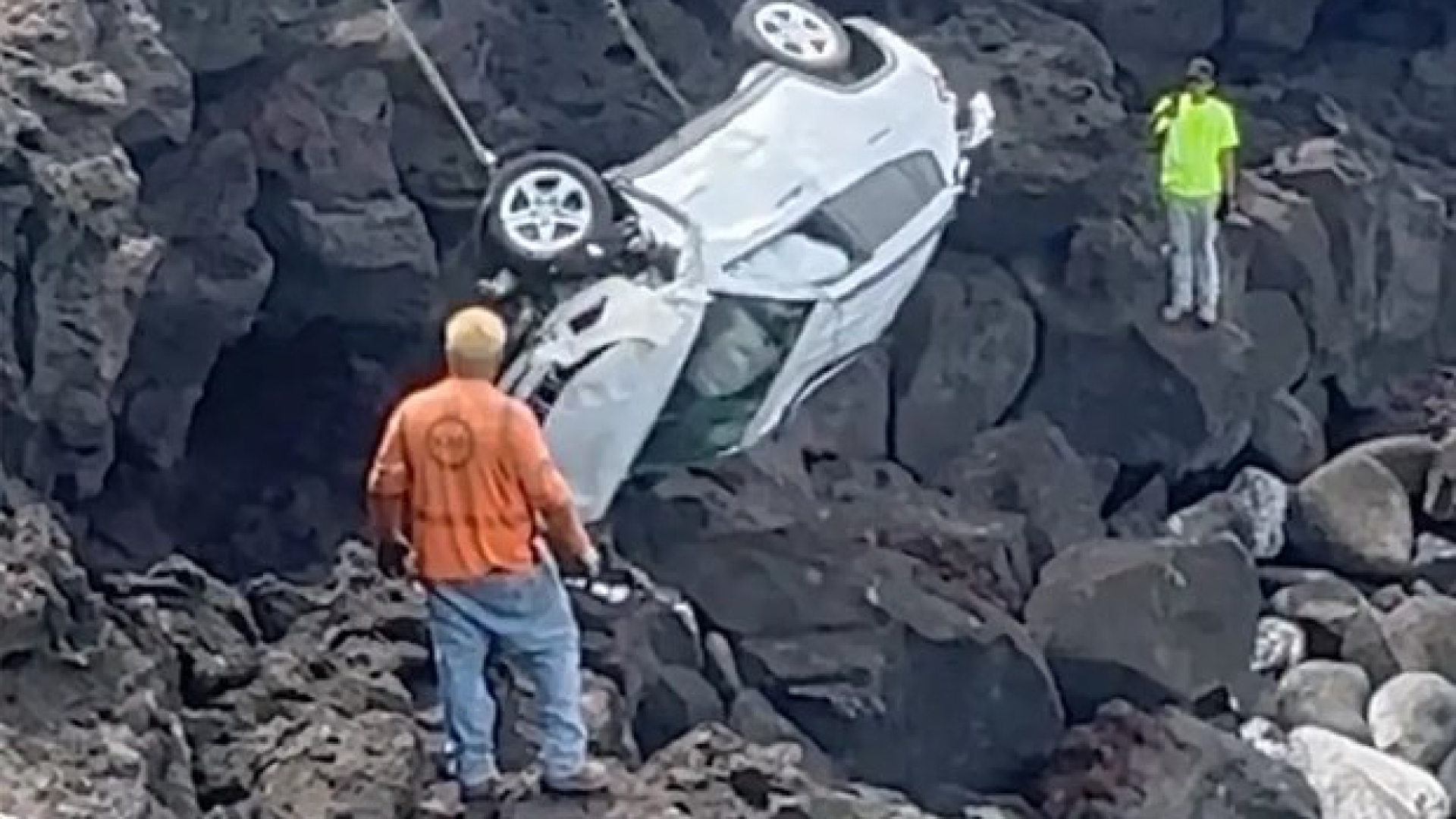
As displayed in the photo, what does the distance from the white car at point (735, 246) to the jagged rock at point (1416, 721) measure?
3371mm

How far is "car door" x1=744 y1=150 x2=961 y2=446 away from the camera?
14398 mm

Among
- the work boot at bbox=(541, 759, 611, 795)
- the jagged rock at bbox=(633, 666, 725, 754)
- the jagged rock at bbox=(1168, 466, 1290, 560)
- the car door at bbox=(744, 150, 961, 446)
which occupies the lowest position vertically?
the jagged rock at bbox=(1168, 466, 1290, 560)

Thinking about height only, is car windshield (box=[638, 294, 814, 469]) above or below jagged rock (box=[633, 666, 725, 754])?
above

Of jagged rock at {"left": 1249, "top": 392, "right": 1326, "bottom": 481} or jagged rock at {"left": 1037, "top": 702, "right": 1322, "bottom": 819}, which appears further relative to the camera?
jagged rock at {"left": 1249, "top": 392, "right": 1326, "bottom": 481}

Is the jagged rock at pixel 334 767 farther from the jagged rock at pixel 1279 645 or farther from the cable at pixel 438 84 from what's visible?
the jagged rock at pixel 1279 645

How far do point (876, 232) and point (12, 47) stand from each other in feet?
16.8

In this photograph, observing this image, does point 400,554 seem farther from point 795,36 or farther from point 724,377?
point 795,36

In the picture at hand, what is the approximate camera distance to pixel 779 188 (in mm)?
13945

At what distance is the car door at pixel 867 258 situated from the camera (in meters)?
14.4

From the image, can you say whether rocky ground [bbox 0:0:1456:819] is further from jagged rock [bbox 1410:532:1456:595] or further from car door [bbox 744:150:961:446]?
car door [bbox 744:150:961:446]

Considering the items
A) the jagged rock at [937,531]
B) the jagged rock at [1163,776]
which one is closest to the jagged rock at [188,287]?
the jagged rock at [937,531]

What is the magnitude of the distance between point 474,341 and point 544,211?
14.9ft

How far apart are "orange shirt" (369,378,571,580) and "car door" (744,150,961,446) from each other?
598 cm

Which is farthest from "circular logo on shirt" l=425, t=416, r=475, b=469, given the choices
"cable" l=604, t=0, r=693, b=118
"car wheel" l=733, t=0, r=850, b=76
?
"cable" l=604, t=0, r=693, b=118
